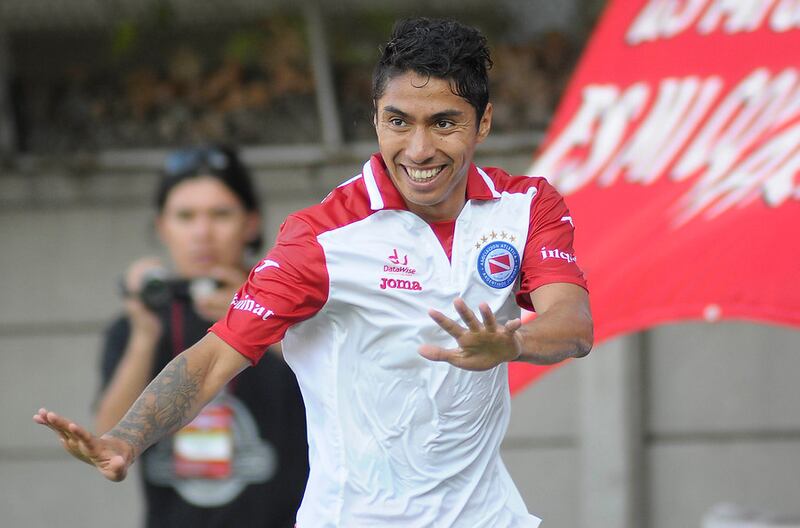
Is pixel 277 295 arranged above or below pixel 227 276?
below

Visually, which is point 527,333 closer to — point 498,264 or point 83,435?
point 498,264

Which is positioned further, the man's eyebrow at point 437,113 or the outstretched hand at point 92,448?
the man's eyebrow at point 437,113

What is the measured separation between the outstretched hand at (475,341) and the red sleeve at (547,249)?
0.37 m

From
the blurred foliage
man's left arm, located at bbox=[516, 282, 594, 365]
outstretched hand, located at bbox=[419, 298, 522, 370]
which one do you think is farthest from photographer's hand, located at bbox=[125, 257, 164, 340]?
the blurred foliage

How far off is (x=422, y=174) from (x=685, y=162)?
Answer: 1.72m

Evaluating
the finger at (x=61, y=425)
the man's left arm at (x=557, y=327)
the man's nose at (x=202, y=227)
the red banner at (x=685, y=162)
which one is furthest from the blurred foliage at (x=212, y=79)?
the finger at (x=61, y=425)

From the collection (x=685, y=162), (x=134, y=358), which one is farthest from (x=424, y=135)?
(x=685, y=162)

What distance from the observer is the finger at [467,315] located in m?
2.58

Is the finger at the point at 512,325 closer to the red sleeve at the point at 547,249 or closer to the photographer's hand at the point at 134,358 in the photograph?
the red sleeve at the point at 547,249

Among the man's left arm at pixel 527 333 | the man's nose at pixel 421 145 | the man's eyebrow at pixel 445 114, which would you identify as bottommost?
the man's left arm at pixel 527 333

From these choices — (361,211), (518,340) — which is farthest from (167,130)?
(518,340)

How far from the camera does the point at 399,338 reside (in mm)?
3061

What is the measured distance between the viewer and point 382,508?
121 inches

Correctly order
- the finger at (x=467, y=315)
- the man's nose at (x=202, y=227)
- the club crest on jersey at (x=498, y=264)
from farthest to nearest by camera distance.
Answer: the man's nose at (x=202, y=227), the club crest on jersey at (x=498, y=264), the finger at (x=467, y=315)
